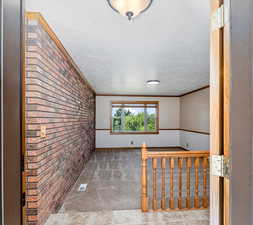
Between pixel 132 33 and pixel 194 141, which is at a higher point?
pixel 132 33

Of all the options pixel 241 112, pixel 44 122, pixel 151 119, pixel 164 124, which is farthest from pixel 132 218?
pixel 164 124

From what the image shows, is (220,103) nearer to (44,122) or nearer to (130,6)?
(130,6)

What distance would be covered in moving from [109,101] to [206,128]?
385cm

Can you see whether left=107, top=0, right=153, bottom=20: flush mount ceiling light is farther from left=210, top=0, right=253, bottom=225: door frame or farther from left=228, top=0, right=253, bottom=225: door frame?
left=228, top=0, right=253, bottom=225: door frame

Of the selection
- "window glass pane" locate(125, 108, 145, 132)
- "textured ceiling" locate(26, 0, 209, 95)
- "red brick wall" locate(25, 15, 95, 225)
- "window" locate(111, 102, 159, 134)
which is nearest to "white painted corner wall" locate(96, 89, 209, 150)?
"window" locate(111, 102, 159, 134)

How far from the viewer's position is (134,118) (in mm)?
6715

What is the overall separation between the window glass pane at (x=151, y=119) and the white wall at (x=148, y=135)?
0.27m

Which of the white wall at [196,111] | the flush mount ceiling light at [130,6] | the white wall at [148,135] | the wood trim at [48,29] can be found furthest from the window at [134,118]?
the flush mount ceiling light at [130,6]

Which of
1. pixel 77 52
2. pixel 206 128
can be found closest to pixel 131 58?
pixel 77 52

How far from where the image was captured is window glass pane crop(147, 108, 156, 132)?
6.79 meters

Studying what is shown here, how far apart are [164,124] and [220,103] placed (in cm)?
619

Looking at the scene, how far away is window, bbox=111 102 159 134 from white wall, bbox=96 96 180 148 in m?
0.18

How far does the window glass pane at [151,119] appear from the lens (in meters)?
6.79

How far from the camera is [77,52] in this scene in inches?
93.4
